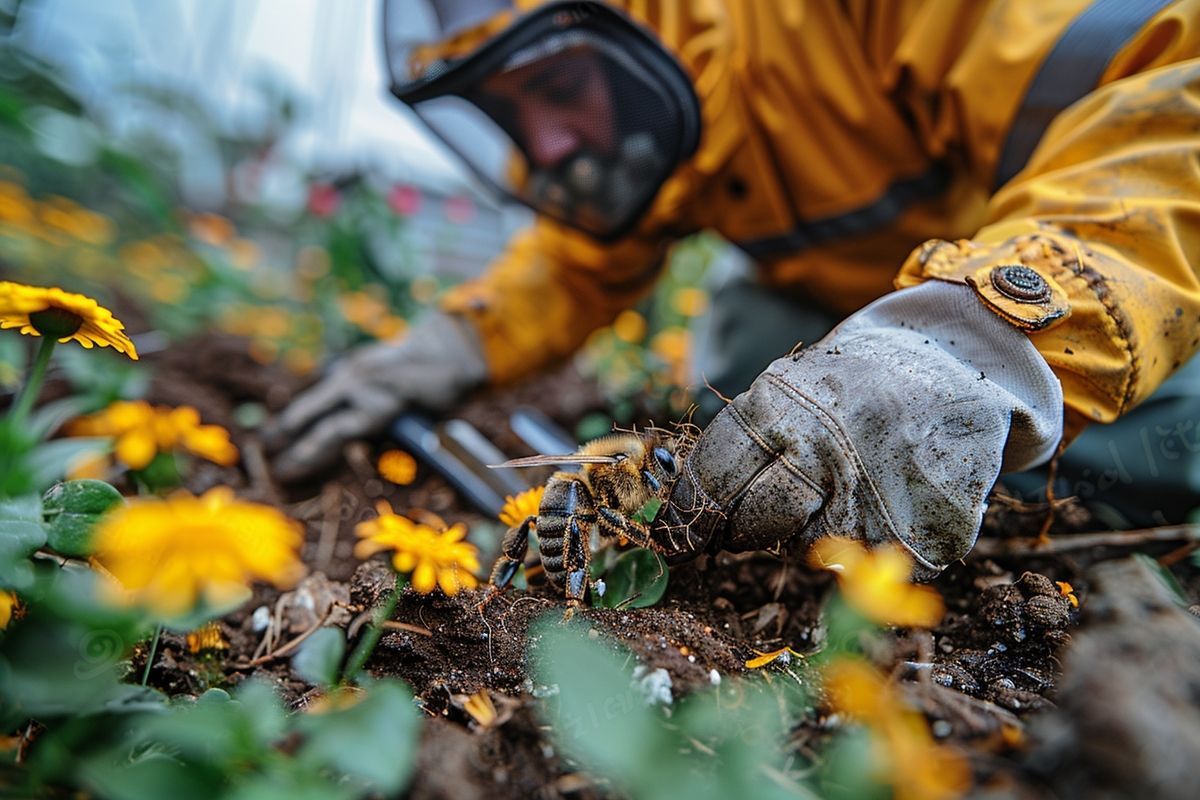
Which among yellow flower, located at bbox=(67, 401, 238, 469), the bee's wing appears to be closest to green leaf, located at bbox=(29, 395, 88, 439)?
yellow flower, located at bbox=(67, 401, 238, 469)

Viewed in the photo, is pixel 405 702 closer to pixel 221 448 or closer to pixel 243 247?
pixel 221 448

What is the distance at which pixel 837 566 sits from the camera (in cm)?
97

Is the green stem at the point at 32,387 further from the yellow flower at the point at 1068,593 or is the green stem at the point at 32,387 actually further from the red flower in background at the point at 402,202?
the red flower in background at the point at 402,202

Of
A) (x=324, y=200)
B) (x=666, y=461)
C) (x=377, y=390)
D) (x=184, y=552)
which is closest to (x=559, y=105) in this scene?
(x=377, y=390)

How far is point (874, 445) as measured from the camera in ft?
3.40

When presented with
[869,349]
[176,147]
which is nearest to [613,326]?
[869,349]

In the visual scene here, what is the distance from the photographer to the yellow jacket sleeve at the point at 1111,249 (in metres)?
1.10

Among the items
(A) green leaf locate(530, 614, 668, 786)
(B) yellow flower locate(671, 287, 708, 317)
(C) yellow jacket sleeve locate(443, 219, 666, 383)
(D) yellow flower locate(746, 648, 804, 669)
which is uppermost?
(A) green leaf locate(530, 614, 668, 786)

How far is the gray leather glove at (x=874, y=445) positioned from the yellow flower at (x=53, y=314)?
0.77m

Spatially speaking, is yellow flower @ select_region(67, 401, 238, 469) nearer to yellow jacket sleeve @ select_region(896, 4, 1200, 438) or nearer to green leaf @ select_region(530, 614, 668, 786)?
green leaf @ select_region(530, 614, 668, 786)

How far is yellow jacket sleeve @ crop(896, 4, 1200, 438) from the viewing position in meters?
1.10

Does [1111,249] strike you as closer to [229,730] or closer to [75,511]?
[229,730]

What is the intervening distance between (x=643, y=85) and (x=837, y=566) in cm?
115

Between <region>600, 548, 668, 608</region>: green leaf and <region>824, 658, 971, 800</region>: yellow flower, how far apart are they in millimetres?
353
